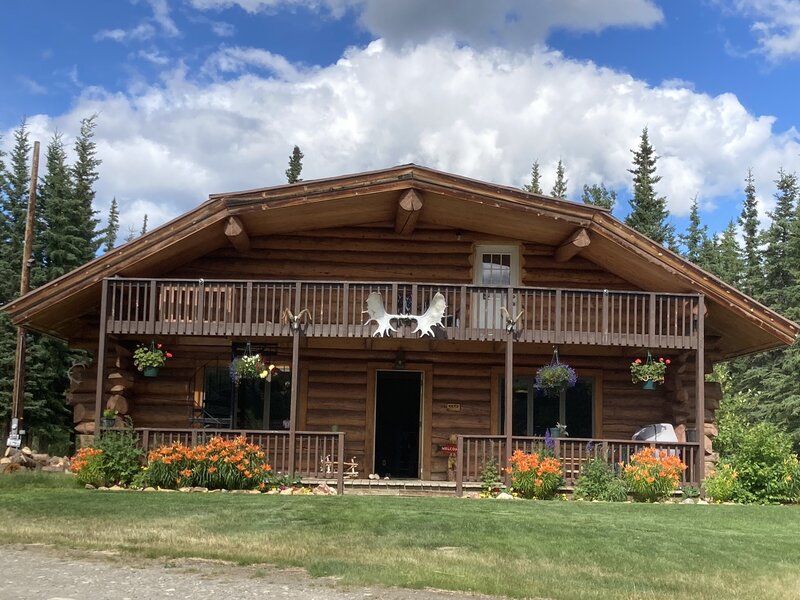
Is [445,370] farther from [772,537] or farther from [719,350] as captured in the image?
[772,537]

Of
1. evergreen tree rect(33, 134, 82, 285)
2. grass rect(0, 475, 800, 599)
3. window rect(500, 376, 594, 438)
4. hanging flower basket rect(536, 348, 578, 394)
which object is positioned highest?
evergreen tree rect(33, 134, 82, 285)

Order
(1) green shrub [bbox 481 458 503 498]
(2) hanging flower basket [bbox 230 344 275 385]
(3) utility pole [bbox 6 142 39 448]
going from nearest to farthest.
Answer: (1) green shrub [bbox 481 458 503 498] → (2) hanging flower basket [bbox 230 344 275 385] → (3) utility pole [bbox 6 142 39 448]

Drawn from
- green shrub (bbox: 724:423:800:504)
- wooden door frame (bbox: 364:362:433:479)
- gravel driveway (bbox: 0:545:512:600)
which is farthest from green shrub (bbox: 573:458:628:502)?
gravel driveway (bbox: 0:545:512:600)

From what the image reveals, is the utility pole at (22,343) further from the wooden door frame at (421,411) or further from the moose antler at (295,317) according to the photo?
the moose antler at (295,317)

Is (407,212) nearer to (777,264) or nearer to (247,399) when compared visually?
(247,399)

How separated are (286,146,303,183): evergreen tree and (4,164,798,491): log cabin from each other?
101 feet

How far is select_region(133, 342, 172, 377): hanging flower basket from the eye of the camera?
16781mm

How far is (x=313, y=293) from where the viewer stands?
17.0 m

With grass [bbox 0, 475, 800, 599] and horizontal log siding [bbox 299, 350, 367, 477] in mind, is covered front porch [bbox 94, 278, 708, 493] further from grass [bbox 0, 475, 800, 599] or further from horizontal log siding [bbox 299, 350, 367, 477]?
grass [bbox 0, 475, 800, 599]

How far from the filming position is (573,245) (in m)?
17.3

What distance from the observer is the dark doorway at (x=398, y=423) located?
743 inches

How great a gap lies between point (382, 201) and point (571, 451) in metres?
6.10

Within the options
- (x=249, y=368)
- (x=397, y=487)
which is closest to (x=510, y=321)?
(x=397, y=487)

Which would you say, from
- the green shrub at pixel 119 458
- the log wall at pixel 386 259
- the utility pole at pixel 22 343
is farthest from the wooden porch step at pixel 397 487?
the utility pole at pixel 22 343
